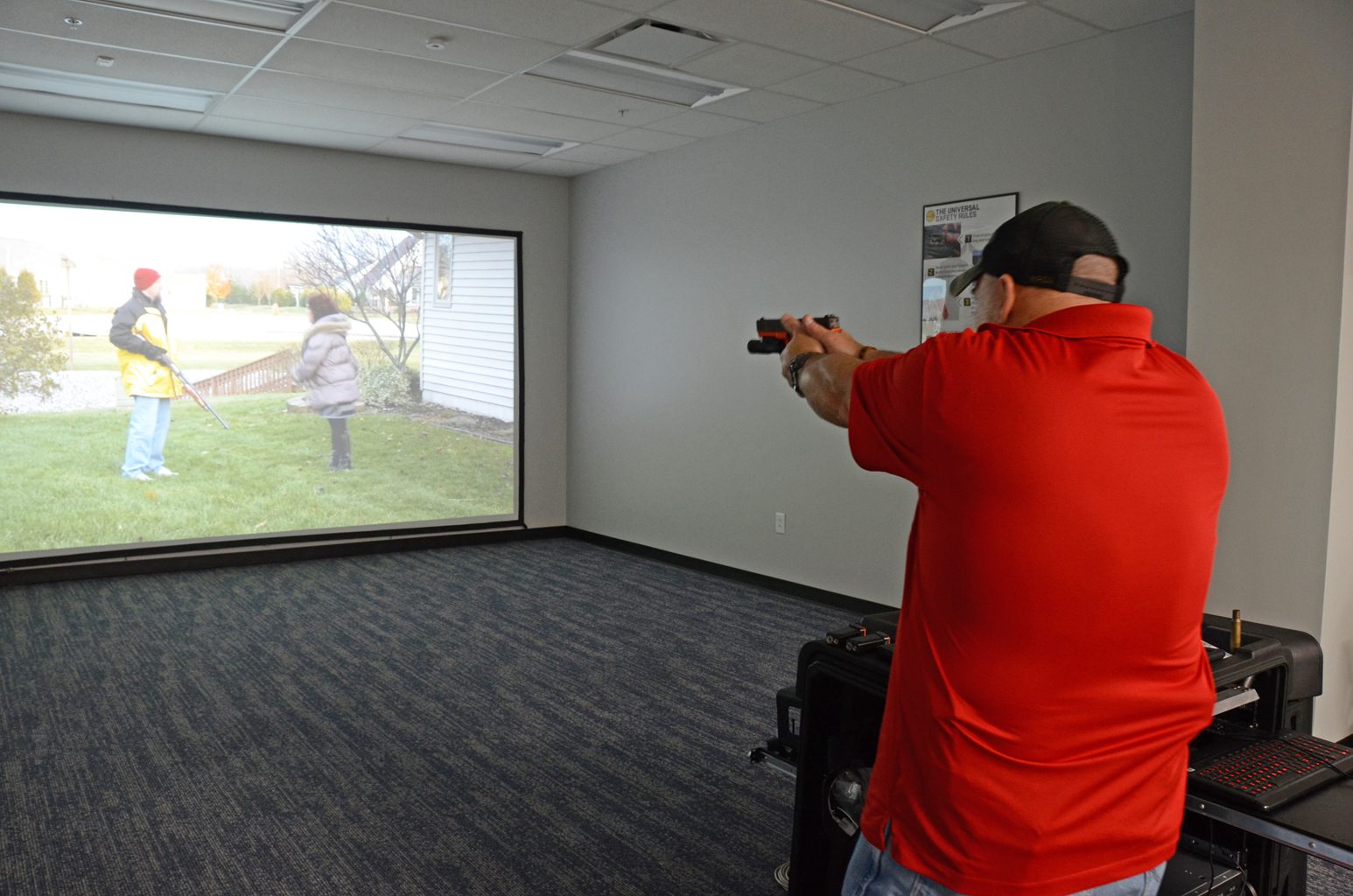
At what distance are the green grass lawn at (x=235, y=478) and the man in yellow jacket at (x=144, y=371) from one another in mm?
58

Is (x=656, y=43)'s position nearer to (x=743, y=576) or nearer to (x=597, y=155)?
(x=597, y=155)

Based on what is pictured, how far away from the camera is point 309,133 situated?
566 centimetres

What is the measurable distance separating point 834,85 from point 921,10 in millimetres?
932

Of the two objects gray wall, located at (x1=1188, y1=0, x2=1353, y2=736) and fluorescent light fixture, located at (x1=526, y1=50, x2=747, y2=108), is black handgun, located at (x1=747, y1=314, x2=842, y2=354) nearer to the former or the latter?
gray wall, located at (x1=1188, y1=0, x2=1353, y2=736)

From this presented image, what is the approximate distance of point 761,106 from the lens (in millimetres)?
4926

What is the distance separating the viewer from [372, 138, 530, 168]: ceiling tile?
5.93m

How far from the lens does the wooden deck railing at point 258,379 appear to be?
19.9ft

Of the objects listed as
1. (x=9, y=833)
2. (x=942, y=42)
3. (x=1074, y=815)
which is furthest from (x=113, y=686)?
(x=942, y=42)

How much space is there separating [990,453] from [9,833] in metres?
2.79

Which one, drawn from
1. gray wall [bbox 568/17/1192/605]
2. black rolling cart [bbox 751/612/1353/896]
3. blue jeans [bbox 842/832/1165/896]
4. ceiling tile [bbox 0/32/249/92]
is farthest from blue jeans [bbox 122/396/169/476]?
blue jeans [bbox 842/832/1165/896]

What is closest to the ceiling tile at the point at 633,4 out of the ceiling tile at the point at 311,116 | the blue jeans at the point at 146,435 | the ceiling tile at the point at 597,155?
the ceiling tile at the point at 311,116

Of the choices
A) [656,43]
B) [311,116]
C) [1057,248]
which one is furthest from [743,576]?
[1057,248]

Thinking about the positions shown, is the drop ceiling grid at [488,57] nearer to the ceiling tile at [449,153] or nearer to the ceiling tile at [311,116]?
the ceiling tile at [311,116]

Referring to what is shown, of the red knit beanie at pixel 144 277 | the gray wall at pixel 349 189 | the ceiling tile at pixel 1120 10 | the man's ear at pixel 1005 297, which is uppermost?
the ceiling tile at pixel 1120 10
